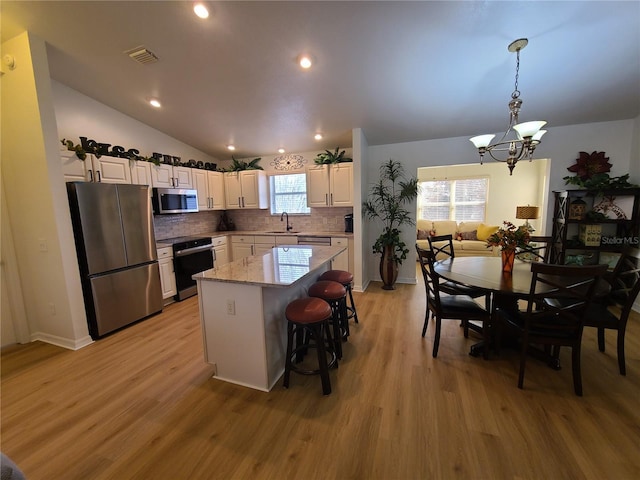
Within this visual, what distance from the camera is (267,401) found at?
1954mm

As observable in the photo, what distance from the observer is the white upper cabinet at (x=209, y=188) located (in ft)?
15.3

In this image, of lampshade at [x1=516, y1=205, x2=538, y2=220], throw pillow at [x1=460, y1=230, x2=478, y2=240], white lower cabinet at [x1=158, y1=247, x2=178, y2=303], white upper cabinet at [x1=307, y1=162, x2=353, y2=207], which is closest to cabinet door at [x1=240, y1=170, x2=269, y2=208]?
white upper cabinet at [x1=307, y1=162, x2=353, y2=207]

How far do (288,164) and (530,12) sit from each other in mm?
3909

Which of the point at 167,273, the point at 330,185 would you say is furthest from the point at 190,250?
the point at 330,185

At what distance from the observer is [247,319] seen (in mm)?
2012

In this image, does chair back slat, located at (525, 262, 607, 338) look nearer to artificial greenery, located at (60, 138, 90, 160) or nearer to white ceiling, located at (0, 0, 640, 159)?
white ceiling, located at (0, 0, 640, 159)

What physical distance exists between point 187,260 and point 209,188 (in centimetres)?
152

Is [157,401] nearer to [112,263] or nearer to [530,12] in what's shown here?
[112,263]

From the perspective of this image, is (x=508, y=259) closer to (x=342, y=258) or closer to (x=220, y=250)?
(x=342, y=258)

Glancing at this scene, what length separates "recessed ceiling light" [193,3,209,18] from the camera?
2100mm

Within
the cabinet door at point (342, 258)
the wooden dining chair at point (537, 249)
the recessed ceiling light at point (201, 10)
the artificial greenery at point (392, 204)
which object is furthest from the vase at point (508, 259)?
the recessed ceiling light at point (201, 10)

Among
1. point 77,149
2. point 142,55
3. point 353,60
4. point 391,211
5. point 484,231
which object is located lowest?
point 484,231

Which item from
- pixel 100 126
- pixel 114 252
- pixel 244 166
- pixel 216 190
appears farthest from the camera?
pixel 244 166

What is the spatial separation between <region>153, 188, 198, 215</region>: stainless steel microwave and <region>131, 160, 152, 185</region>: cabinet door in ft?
0.61
